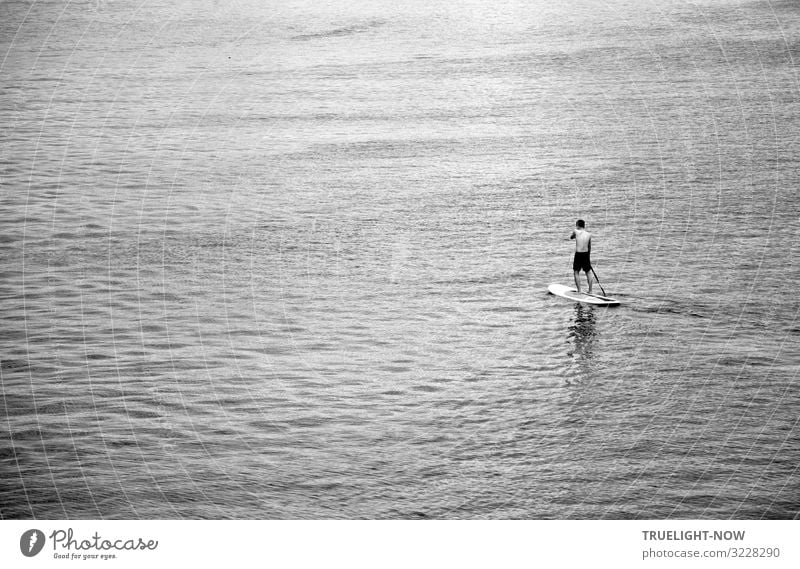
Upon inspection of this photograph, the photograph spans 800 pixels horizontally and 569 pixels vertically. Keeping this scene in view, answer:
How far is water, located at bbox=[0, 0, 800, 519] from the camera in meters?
16.8

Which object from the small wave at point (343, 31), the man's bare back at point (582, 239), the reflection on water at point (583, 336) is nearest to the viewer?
the reflection on water at point (583, 336)

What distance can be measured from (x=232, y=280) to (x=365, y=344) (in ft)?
20.4

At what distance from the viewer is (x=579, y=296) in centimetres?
2588

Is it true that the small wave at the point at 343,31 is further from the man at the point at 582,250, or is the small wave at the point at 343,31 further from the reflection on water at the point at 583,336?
the reflection on water at the point at 583,336

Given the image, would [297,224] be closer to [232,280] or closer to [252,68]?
[232,280]

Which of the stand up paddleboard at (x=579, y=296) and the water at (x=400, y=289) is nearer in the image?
the water at (x=400, y=289)

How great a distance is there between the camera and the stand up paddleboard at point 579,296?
2548 cm

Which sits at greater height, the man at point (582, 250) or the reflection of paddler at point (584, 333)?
the man at point (582, 250)

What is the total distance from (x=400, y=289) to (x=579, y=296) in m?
4.39

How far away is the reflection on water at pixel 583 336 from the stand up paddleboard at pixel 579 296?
19cm

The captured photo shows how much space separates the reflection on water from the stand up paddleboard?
192 millimetres
